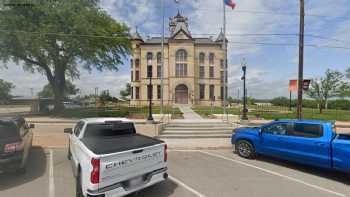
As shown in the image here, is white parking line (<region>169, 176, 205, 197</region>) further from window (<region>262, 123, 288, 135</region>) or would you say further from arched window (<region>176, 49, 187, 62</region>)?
arched window (<region>176, 49, 187, 62</region>)

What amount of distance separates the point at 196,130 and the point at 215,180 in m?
6.51

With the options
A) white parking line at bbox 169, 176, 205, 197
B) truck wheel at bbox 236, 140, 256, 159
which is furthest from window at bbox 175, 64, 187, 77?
white parking line at bbox 169, 176, 205, 197

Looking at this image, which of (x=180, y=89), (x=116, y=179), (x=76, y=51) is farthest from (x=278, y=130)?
(x=180, y=89)

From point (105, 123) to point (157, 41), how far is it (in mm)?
40822

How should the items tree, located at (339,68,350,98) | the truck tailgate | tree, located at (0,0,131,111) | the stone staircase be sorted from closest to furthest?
the truck tailgate → the stone staircase → tree, located at (0,0,131,111) → tree, located at (339,68,350,98)

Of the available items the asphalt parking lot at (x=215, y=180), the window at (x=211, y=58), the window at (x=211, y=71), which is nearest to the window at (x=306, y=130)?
the asphalt parking lot at (x=215, y=180)

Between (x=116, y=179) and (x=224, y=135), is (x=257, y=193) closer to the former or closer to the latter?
(x=116, y=179)

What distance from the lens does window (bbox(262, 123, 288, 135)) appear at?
6.47m

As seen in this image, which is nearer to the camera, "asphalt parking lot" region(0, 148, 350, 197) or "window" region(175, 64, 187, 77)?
"asphalt parking lot" region(0, 148, 350, 197)

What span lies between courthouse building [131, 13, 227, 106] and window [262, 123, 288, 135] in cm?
3302

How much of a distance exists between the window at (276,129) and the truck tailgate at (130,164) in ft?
14.2

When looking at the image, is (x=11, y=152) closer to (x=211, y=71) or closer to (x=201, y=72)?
(x=201, y=72)

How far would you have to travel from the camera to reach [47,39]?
1566 centimetres

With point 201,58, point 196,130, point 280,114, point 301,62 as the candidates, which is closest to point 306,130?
point 196,130
